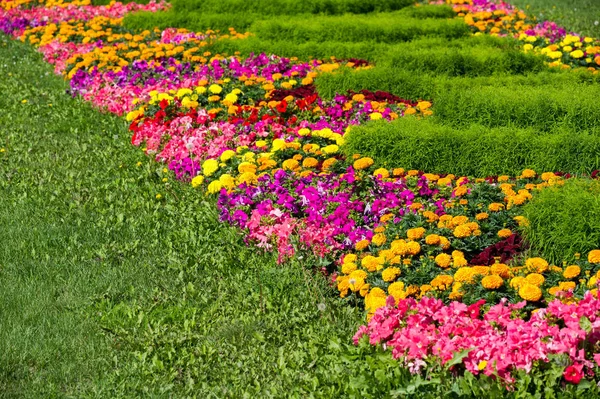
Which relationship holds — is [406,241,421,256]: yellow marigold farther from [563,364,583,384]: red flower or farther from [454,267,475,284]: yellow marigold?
[563,364,583,384]: red flower

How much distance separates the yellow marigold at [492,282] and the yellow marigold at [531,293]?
0.14m

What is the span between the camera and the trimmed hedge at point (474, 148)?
6871 mm

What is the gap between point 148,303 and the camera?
5.59 m

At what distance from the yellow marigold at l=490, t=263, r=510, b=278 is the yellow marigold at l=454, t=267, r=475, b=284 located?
4.9 inches

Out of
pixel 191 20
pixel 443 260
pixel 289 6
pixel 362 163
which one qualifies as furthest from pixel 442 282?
pixel 289 6

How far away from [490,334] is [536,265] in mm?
961

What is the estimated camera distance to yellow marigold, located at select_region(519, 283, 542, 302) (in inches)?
190

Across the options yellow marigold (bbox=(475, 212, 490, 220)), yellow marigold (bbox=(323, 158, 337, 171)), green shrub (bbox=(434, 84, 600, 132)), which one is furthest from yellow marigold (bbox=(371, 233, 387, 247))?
green shrub (bbox=(434, 84, 600, 132))

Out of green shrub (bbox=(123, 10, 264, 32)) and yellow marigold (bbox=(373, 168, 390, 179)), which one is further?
green shrub (bbox=(123, 10, 264, 32))

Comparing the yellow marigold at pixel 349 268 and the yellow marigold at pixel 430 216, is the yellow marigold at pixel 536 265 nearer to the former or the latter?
the yellow marigold at pixel 430 216

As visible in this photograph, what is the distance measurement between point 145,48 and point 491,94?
5.41 m

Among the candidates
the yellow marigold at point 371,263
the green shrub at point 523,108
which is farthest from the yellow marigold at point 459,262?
the green shrub at point 523,108

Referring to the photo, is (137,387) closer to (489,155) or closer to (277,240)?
(277,240)

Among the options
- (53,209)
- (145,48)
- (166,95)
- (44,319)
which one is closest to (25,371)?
(44,319)
